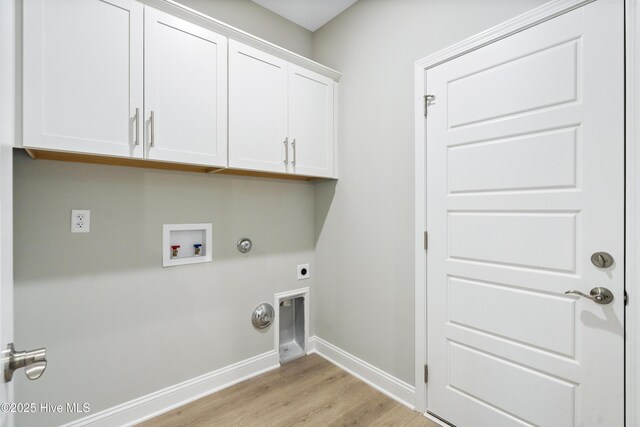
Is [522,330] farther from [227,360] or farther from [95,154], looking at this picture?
[95,154]

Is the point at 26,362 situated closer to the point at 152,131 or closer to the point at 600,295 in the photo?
the point at 152,131

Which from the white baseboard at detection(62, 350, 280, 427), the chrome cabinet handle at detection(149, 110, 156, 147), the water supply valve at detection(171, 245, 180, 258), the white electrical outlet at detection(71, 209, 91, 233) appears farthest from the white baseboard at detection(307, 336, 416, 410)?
the chrome cabinet handle at detection(149, 110, 156, 147)

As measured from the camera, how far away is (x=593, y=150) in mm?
1226

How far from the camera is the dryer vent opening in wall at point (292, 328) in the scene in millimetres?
2539

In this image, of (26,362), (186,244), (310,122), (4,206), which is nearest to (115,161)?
(186,244)

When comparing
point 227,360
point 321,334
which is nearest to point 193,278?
point 227,360

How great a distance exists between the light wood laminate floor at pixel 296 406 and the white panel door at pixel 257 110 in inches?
60.6

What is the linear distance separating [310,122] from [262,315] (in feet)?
5.07

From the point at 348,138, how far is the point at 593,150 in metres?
1.48

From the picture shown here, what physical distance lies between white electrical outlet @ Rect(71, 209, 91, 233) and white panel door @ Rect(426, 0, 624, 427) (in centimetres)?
195

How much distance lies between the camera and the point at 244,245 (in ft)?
7.22

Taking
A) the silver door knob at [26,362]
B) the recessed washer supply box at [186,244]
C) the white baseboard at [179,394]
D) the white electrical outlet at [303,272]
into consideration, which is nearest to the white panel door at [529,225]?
the white electrical outlet at [303,272]

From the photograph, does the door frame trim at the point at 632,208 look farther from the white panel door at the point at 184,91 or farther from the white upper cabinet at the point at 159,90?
the white panel door at the point at 184,91

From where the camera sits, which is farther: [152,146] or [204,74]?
[204,74]
